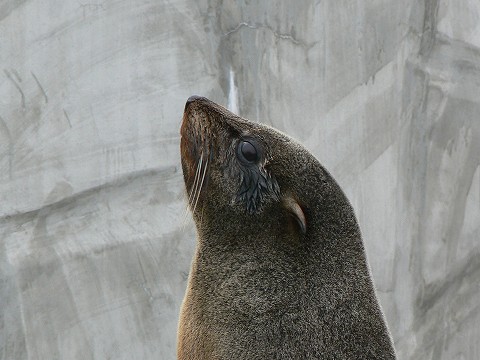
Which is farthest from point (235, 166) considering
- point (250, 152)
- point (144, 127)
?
point (144, 127)

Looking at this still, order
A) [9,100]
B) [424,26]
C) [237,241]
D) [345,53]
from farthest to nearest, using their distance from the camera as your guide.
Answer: [424,26], [345,53], [9,100], [237,241]

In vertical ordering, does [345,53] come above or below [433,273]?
above

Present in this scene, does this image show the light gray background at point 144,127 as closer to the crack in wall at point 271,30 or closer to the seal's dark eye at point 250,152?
the crack in wall at point 271,30

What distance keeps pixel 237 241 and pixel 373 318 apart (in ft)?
1.78

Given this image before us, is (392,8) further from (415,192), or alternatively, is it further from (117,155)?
(117,155)

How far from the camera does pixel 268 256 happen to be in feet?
10.6

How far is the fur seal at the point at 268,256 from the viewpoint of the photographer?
3.07 m

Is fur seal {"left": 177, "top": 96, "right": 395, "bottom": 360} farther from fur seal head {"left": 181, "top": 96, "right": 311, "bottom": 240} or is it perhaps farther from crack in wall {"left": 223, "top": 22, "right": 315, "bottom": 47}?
crack in wall {"left": 223, "top": 22, "right": 315, "bottom": 47}

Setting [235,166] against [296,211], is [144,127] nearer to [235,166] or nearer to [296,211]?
[235,166]

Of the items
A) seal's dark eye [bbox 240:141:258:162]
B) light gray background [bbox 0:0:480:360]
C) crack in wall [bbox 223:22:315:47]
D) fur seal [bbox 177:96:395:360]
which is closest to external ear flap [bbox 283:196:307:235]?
fur seal [bbox 177:96:395:360]

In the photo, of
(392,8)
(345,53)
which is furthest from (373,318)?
(392,8)

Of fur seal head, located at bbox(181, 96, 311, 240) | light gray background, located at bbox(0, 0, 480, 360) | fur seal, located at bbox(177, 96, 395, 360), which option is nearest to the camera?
fur seal, located at bbox(177, 96, 395, 360)

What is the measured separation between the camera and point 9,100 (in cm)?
428

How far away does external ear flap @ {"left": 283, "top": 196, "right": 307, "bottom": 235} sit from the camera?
311 centimetres
